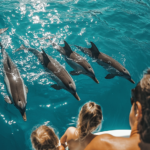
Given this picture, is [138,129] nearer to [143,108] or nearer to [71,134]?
[143,108]

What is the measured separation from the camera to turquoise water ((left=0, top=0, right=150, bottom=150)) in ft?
15.5

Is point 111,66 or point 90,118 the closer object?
point 90,118

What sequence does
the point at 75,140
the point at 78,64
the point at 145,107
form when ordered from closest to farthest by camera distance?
the point at 145,107 → the point at 75,140 → the point at 78,64

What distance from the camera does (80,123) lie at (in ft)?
8.75

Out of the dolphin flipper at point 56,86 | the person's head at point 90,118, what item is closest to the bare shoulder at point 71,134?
the person's head at point 90,118

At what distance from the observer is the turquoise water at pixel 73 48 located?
4.73 meters

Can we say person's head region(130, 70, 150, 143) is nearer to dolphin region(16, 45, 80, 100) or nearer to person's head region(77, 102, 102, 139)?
person's head region(77, 102, 102, 139)

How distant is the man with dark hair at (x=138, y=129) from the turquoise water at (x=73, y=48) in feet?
9.14

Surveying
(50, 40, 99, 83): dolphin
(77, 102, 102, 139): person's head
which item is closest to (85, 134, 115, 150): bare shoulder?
(77, 102, 102, 139): person's head

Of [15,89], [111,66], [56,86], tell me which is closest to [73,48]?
[111,66]

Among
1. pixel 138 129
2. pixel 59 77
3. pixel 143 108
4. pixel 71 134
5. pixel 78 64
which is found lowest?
pixel 71 134

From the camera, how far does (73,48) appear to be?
742 cm

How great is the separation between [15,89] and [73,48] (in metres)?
4.03

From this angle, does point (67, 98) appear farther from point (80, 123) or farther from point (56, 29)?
point (56, 29)
